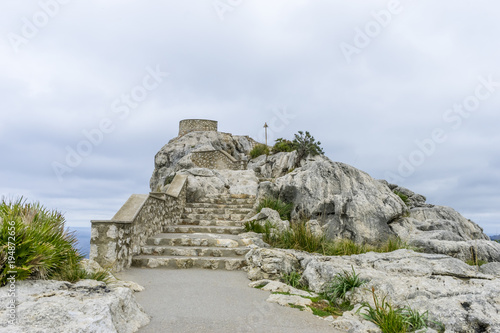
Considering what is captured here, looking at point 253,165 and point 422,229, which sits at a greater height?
point 253,165

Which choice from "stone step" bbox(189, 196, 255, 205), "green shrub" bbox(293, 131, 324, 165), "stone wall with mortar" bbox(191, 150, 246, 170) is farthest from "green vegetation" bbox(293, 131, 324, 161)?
"stone step" bbox(189, 196, 255, 205)

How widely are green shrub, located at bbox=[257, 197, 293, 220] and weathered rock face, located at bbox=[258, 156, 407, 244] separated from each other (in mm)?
219

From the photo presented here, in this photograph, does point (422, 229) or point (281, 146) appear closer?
point (422, 229)

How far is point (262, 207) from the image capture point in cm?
1002

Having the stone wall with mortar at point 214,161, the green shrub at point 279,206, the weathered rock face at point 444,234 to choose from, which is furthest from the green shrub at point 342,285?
the stone wall with mortar at point 214,161

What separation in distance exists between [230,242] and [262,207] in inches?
100

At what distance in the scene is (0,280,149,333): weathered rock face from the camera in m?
2.62

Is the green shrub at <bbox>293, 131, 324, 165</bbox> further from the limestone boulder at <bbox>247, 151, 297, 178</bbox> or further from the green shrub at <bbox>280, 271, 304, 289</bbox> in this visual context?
the green shrub at <bbox>280, 271, 304, 289</bbox>

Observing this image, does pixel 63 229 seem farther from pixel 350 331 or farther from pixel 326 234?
pixel 326 234

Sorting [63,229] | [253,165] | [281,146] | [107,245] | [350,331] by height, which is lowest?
[350,331]

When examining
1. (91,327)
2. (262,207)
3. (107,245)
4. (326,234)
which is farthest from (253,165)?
(91,327)

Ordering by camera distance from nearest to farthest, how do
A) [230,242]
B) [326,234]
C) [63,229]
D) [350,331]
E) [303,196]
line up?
[350,331] < [63,229] < [230,242] < [326,234] < [303,196]

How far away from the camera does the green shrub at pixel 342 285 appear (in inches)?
174

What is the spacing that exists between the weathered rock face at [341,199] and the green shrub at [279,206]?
0.72 ft
